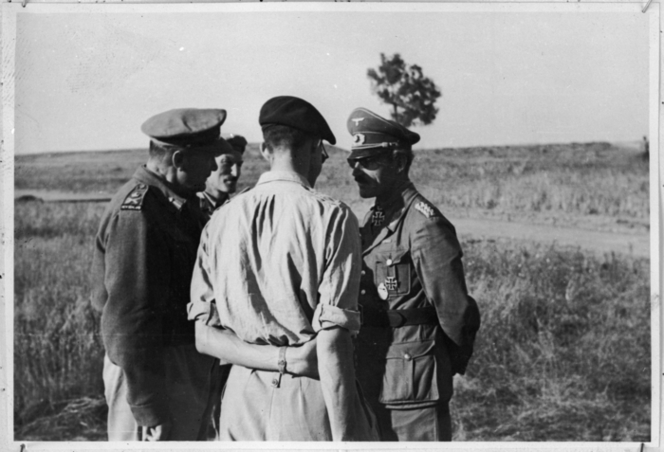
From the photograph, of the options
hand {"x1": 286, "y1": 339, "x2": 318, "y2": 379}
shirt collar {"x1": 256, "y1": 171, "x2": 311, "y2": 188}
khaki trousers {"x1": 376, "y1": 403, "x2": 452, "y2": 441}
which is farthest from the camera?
khaki trousers {"x1": 376, "y1": 403, "x2": 452, "y2": 441}

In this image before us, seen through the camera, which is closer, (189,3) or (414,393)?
(414,393)

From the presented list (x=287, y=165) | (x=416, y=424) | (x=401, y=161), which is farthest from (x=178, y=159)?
(x=416, y=424)

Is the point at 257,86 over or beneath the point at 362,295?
over

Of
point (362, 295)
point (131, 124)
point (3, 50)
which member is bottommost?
point (362, 295)

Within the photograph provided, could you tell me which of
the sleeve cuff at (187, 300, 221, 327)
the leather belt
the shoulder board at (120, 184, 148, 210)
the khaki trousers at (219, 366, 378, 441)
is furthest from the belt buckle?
the shoulder board at (120, 184, 148, 210)

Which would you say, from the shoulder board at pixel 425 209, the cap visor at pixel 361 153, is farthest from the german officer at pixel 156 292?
the shoulder board at pixel 425 209

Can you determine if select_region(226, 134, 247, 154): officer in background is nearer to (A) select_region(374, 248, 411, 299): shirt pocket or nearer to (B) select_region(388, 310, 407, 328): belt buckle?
(A) select_region(374, 248, 411, 299): shirt pocket

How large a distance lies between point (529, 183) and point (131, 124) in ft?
6.97

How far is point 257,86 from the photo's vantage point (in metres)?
4.02

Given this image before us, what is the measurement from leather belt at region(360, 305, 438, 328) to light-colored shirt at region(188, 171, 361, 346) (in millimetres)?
68

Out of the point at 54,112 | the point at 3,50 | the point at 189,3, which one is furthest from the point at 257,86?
the point at 3,50

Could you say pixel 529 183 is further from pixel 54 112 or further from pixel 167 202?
pixel 54 112

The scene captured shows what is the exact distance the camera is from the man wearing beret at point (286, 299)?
3627 millimetres

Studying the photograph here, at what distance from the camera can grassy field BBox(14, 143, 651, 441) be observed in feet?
13.0
